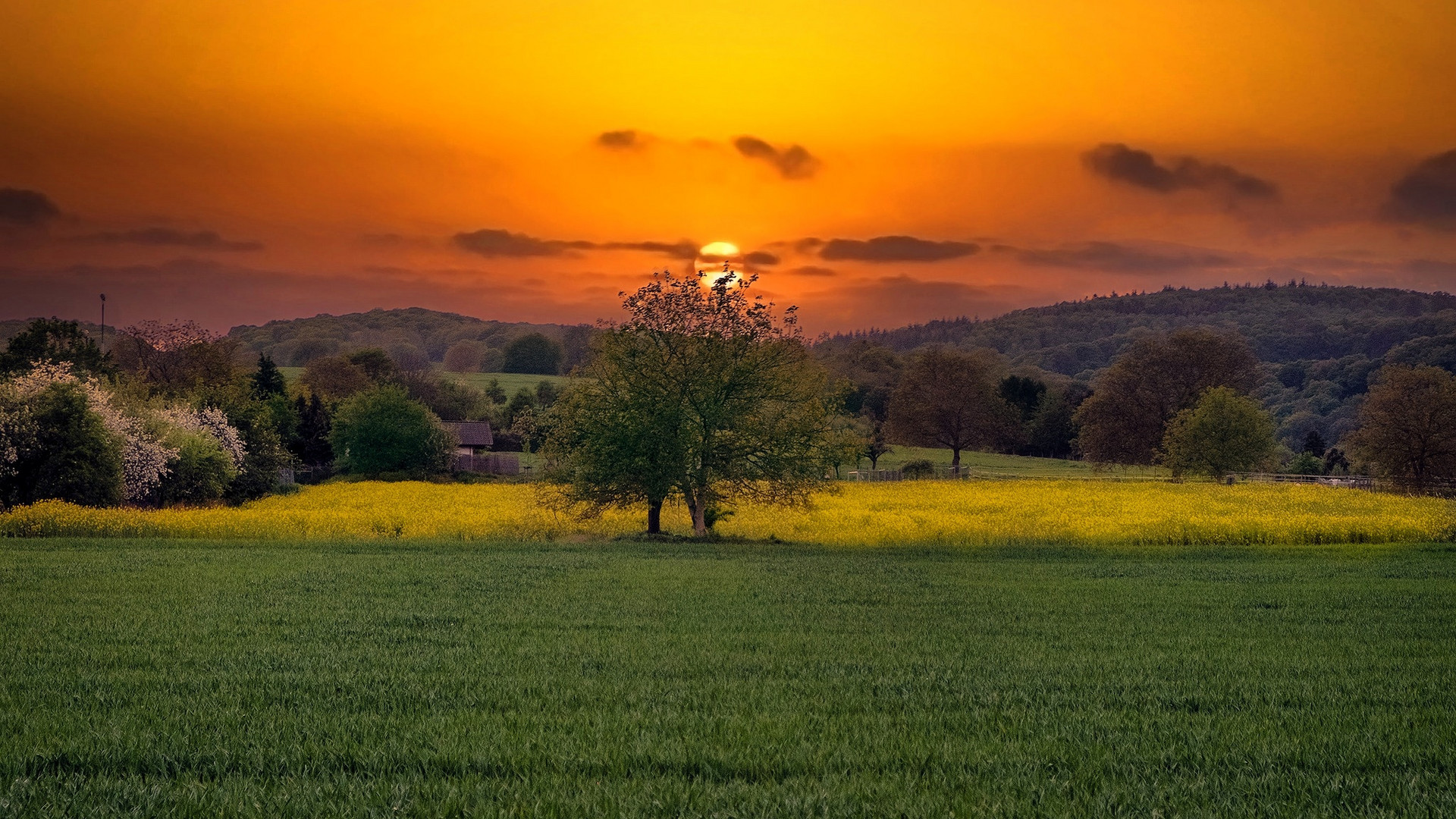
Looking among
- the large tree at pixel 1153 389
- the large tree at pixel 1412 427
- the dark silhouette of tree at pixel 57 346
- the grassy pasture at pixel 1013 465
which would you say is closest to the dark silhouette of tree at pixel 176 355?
the dark silhouette of tree at pixel 57 346

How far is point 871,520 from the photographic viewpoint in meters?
42.8

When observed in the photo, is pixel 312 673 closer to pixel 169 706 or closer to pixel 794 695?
pixel 169 706

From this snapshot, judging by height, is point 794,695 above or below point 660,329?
below

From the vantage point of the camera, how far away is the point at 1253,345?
562ft

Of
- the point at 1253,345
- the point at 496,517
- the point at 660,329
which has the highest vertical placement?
the point at 1253,345

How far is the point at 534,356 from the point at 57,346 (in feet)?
322

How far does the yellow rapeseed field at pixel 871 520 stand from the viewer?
3478cm

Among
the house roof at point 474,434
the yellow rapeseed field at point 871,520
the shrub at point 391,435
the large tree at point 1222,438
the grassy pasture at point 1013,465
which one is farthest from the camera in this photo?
the house roof at point 474,434

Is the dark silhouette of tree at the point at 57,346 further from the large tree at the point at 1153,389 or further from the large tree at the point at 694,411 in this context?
the large tree at the point at 1153,389

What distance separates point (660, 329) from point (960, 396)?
65.4 meters

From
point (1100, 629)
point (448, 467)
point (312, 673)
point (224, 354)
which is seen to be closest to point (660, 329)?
point (1100, 629)

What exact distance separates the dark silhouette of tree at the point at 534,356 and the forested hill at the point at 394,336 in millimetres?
2580

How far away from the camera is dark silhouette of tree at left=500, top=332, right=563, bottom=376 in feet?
555

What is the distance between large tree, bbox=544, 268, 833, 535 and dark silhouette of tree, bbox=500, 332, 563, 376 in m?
133
